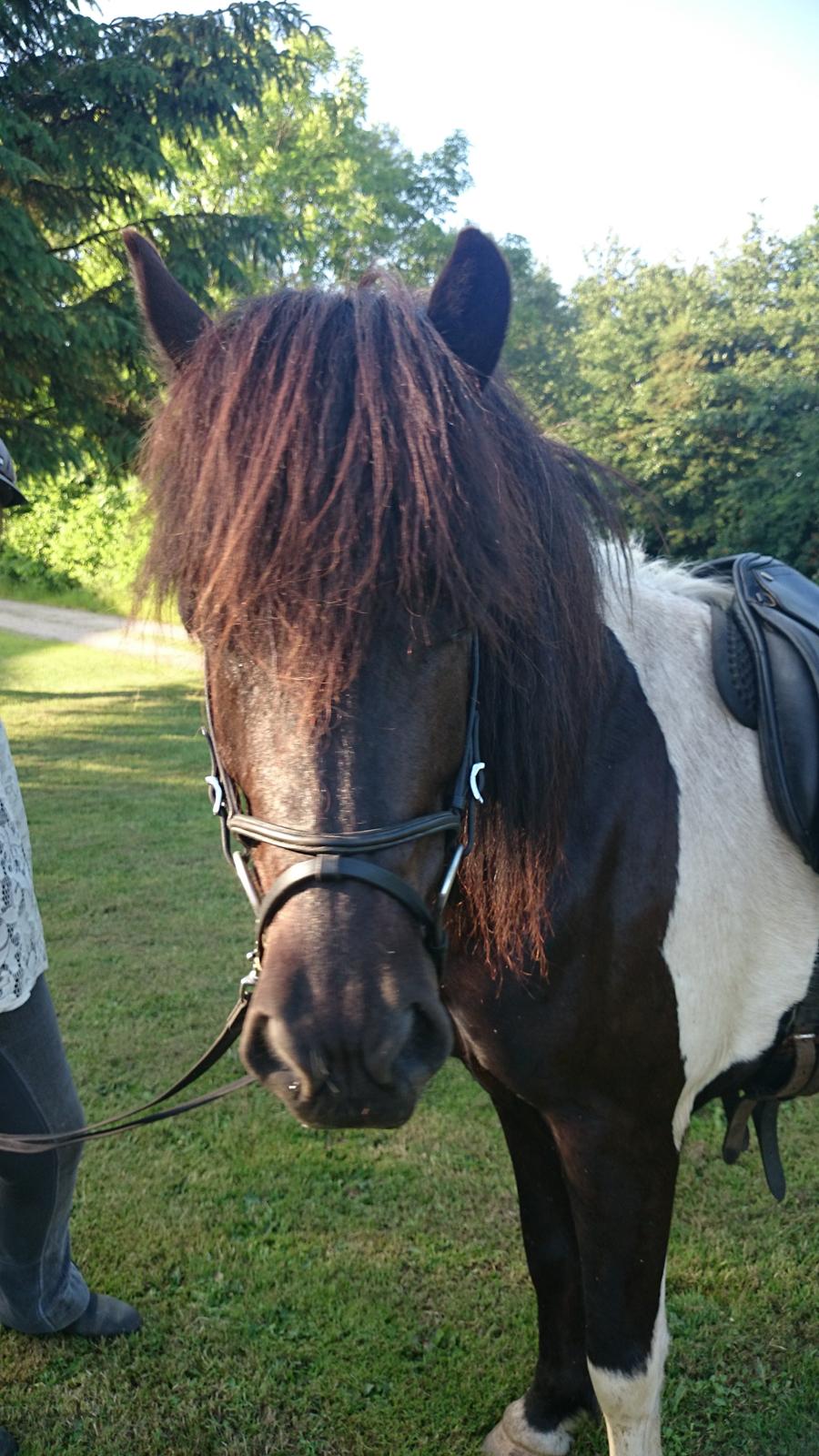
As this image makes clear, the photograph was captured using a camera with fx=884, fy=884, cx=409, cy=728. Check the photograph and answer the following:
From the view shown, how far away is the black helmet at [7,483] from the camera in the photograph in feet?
6.57

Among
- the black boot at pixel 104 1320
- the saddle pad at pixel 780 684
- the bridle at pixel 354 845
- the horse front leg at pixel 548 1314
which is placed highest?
the saddle pad at pixel 780 684

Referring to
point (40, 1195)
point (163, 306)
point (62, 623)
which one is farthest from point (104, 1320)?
point (62, 623)

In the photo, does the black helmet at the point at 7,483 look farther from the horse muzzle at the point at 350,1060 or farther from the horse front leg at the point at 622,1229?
the horse front leg at the point at 622,1229

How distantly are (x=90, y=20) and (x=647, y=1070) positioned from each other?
33.4 feet

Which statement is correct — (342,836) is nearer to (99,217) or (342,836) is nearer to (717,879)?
(717,879)

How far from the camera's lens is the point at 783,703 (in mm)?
1819

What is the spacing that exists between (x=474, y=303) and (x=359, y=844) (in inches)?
35.5

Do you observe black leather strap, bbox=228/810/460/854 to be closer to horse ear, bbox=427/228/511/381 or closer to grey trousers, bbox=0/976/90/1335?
horse ear, bbox=427/228/511/381

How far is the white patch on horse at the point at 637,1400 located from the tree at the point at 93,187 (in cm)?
749

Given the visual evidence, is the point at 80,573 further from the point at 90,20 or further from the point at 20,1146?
the point at 20,1146

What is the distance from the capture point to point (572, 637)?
1573 millimetres

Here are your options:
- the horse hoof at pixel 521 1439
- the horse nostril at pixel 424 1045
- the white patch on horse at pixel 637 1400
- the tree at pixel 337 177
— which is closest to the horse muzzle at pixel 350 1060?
the horse nostril at pixel 424 1045

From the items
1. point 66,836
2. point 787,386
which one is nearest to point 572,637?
point 66,836

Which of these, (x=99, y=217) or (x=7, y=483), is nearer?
(x=7, y=483)
